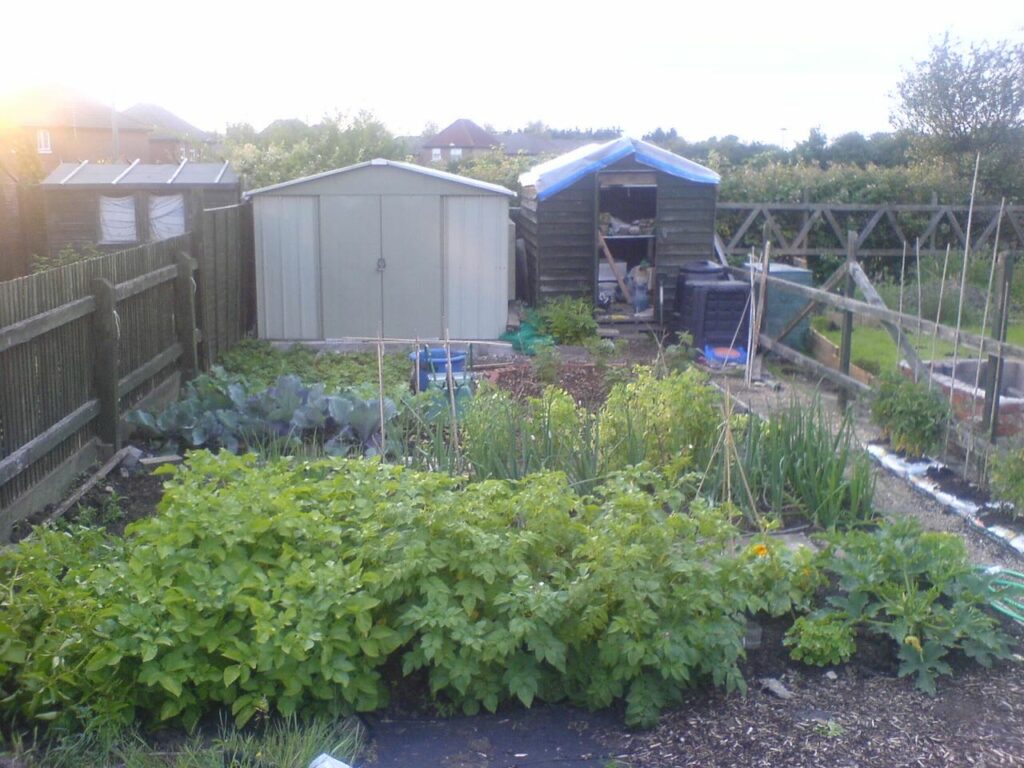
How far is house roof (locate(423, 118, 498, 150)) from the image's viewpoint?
5681cm

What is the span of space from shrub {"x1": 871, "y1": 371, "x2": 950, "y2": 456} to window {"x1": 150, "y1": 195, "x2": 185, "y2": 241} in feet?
34.1

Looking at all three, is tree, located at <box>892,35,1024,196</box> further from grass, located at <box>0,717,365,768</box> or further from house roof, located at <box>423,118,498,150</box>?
house roof, located at <box>423,118,498,150</box>

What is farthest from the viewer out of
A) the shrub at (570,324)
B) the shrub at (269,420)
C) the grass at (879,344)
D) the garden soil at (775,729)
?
the shrub at (570,324)

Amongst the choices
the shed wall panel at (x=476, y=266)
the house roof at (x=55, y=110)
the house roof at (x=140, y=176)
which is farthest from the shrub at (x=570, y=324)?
the house roof at (x=55, y=110)

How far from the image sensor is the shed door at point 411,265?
13141 mm

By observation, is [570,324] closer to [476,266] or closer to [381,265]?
[476,266]

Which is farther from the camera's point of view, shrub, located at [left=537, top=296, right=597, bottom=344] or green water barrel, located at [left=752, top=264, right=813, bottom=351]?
shrub, located at [left=537, top=296, right=597, bottom=344]

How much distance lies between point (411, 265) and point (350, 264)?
0.76m

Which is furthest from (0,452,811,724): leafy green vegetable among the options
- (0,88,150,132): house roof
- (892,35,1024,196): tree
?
(0,88,150,132): house roof

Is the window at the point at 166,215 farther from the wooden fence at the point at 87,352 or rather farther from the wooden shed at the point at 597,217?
the wooden shed at the point at 597,217

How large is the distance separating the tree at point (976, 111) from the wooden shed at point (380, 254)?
12280mm

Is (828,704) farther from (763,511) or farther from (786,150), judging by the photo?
(786,150)

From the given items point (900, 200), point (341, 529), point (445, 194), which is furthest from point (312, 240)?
point (900, 200)

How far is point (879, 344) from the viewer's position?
13.8 metres
